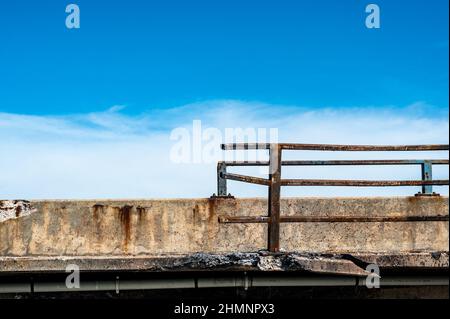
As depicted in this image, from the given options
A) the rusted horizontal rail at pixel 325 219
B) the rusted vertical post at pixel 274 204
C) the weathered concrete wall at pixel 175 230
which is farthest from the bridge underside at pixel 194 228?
the rusted vertical post at pixel 274 204

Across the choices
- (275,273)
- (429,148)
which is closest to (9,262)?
(275,273)

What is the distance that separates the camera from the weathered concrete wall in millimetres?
7012

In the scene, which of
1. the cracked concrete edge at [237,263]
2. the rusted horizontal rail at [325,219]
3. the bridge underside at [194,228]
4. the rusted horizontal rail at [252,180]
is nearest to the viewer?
the cracked concrete edge at [237,263]

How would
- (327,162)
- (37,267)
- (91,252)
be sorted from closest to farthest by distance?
1. (37,267)
2. (327,162)
3. (91,252)

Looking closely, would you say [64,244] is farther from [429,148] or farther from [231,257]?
[429,148]

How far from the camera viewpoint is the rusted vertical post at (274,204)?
243 inches

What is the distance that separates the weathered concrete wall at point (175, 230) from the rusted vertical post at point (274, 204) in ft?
3.11

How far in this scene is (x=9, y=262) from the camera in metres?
6.05

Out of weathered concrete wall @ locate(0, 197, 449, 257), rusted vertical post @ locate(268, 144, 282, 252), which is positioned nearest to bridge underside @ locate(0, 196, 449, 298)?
weathered concrete wall @ locate(0, 197, 449, 257)

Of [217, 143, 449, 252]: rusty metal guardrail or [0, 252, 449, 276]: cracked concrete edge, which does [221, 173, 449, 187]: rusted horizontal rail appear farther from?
[0, 252, 449, 276]: cracked concrete edge

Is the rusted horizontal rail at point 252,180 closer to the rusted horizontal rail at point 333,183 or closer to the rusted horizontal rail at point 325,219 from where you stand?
the rusted horizontal rail at point 333,183

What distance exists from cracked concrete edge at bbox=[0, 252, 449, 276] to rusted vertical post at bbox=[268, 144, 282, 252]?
0.14 metres

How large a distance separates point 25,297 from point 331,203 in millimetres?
3270

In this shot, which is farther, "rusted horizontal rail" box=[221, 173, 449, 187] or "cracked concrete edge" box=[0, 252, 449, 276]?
"rusted horizontal rail" box=[221, 173, 449, 187]
